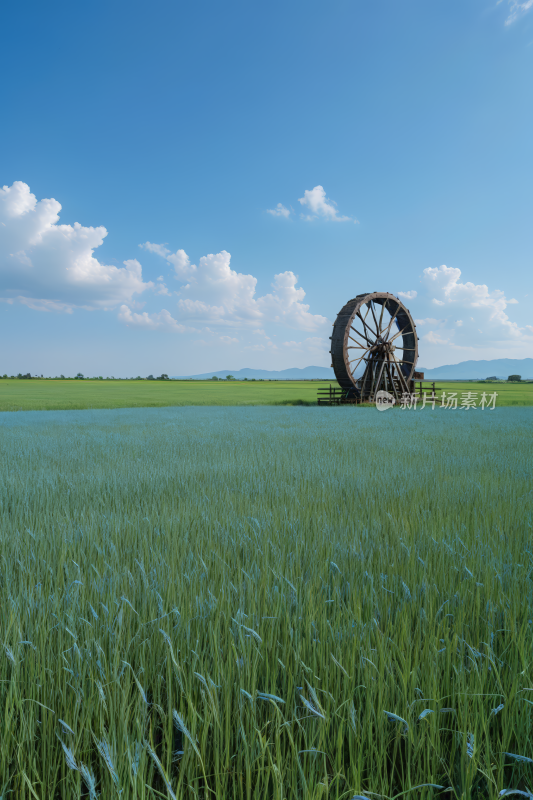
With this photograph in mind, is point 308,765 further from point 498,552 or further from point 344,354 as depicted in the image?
point 344,354

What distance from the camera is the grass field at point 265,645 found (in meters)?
1.11

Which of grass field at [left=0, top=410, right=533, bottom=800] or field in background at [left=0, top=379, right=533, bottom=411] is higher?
field in background at [left=0, top=379, right=533, bottom=411]

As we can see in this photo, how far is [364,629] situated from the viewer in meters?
1.57

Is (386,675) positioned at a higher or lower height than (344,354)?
lower

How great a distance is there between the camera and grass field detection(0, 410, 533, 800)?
1.11 meters

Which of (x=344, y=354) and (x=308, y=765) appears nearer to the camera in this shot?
(x=308, y=765)

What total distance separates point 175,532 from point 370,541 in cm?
137

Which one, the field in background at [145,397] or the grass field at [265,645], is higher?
the field in background at [145,397]

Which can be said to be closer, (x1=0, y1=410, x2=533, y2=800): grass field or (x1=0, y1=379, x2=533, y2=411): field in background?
(x1=0, y1=410, x2=533, y2=800): grass field

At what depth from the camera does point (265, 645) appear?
1.55 m

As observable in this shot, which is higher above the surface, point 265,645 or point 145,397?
point 145,397

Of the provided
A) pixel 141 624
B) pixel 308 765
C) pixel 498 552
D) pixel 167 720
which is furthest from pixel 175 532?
pixel 498 552

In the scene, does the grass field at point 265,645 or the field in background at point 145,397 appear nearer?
the grass field at point 265,645

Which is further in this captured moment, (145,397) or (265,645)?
(145,397)
